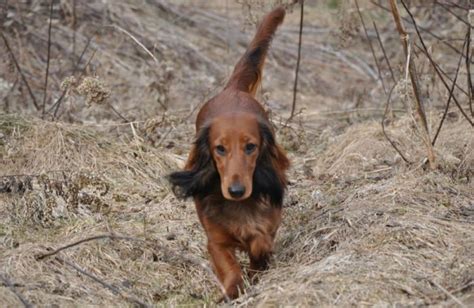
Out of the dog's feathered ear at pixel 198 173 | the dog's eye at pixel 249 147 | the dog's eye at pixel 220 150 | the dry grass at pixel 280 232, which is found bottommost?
the dry grass at pixel 280 232

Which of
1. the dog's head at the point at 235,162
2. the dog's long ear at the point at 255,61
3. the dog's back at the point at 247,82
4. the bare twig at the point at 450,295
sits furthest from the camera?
the dog's long ear at the point at 255,61

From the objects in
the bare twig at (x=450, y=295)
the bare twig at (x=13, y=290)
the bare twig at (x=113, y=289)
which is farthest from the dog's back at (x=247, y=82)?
the bare twig at (x=450, y=295)

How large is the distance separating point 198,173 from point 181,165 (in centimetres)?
226

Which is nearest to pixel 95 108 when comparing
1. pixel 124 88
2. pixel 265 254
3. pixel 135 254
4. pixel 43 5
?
pixel 124 88

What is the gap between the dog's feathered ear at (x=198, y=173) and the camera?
16.8ft

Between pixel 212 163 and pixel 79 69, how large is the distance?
5.10m

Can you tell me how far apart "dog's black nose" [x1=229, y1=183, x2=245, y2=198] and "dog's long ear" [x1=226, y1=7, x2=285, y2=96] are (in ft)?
4.08

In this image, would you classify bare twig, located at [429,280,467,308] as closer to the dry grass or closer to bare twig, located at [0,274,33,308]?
the dry grass

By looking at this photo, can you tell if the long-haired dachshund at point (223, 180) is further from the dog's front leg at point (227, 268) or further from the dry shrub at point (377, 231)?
the dry shrub at point (377, 231)

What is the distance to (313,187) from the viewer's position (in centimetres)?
688

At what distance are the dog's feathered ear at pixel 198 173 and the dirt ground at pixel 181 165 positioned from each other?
0.34 m

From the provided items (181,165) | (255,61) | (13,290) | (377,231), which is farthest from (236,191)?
(181,165)

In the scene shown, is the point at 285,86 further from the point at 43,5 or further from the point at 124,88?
the point at 43,5

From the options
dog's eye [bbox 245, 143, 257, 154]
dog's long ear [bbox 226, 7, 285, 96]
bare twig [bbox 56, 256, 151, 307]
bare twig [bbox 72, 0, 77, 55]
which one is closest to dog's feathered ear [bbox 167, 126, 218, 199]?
dog's eye [bbox 245, 143, 257, 154]
